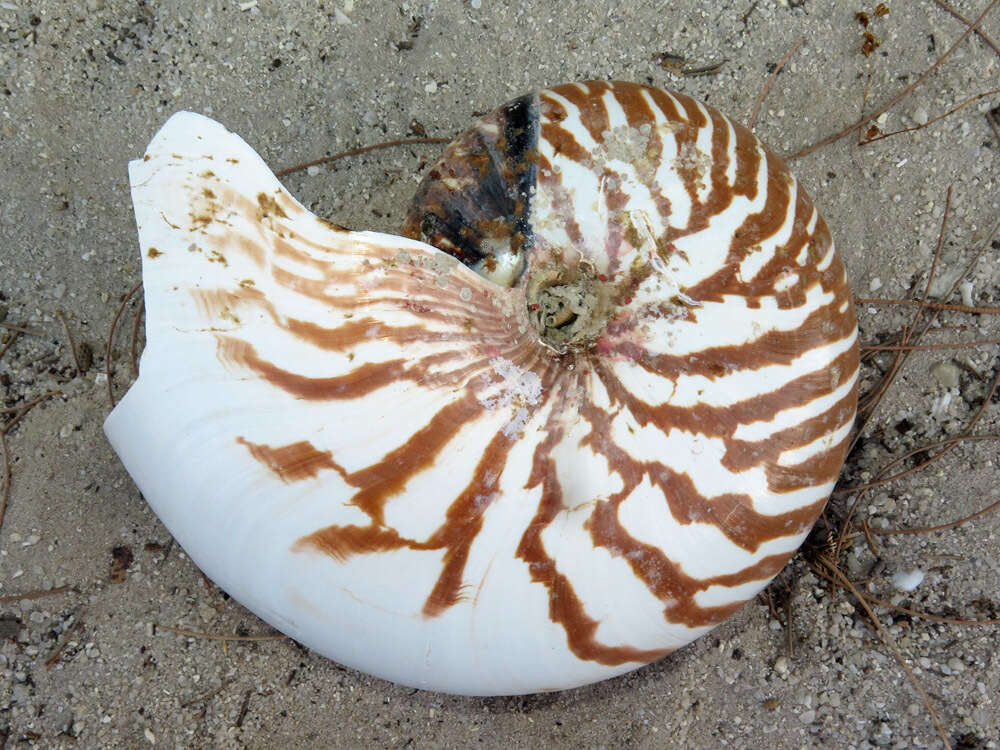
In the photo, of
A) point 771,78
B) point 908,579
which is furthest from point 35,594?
point 771,78

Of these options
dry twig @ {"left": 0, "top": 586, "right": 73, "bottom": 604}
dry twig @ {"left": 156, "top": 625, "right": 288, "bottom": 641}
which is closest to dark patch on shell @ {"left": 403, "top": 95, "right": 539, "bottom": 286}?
dry twig @ {"left": 156, "top": 625, "right": 288, "bottom": 641}

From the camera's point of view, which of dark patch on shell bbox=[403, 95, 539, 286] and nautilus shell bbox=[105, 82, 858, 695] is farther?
dark patch on shell bbox=[403, 95, 539, 286]

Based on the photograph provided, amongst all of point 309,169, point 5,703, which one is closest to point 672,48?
point 309,169

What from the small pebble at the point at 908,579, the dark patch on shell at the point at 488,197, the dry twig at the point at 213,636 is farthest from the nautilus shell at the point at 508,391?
the small pebble at the point at 908,579

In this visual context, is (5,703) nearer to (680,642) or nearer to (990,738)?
(680,642)

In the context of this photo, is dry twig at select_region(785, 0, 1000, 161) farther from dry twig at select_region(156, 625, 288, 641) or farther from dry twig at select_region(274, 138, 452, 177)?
dry twig at select_region(156, 625, 288, 641)

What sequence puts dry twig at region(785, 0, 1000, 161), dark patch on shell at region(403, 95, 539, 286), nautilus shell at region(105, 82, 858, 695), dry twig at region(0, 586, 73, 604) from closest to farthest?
nautilus shell at region(105, 82, 858, 695), dark patch on shell at region(403, 95, 539, 286), dry twig at region(0, 586, 73, 604), dry twig at region(785, 0, 1000, 161)
